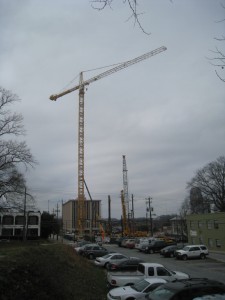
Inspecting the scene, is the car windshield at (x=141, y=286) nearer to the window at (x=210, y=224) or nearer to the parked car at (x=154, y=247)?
the parked car at (x=154, y=247)

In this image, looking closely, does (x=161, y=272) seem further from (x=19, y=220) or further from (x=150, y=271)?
(x=19, y=220)

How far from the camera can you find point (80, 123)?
3607 inches

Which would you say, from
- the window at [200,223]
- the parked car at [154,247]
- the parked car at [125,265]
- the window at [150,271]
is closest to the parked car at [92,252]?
the parked car at [154,247]

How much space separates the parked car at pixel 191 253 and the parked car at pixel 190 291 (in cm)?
3330

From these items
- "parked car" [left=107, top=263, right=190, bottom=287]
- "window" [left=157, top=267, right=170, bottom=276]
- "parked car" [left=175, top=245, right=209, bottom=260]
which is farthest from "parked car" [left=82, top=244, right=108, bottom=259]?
"window" [left=157, top=267, right=170, bottom=276]

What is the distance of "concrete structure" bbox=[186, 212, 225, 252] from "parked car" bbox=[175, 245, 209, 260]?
10632mm

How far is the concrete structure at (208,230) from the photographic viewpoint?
5392cm

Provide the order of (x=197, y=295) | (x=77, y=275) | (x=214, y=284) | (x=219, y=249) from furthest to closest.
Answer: (x=219, y=249), (x=77, y=275), (x=214, y=284), (x=197, y=295)

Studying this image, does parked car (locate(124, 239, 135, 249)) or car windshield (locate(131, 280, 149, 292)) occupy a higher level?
car windshield (locate(131, 280, 149, 292))

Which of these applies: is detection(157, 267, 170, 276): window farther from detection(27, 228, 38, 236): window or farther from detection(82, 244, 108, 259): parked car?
detection(27, 228, 38, 236): window

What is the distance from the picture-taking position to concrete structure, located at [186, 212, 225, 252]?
177ft

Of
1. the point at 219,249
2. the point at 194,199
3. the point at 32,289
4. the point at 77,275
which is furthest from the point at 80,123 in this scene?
the point at 32,289

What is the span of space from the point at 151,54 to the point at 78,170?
120 feet

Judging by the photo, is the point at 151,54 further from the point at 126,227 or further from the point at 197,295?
the point at 197,295
